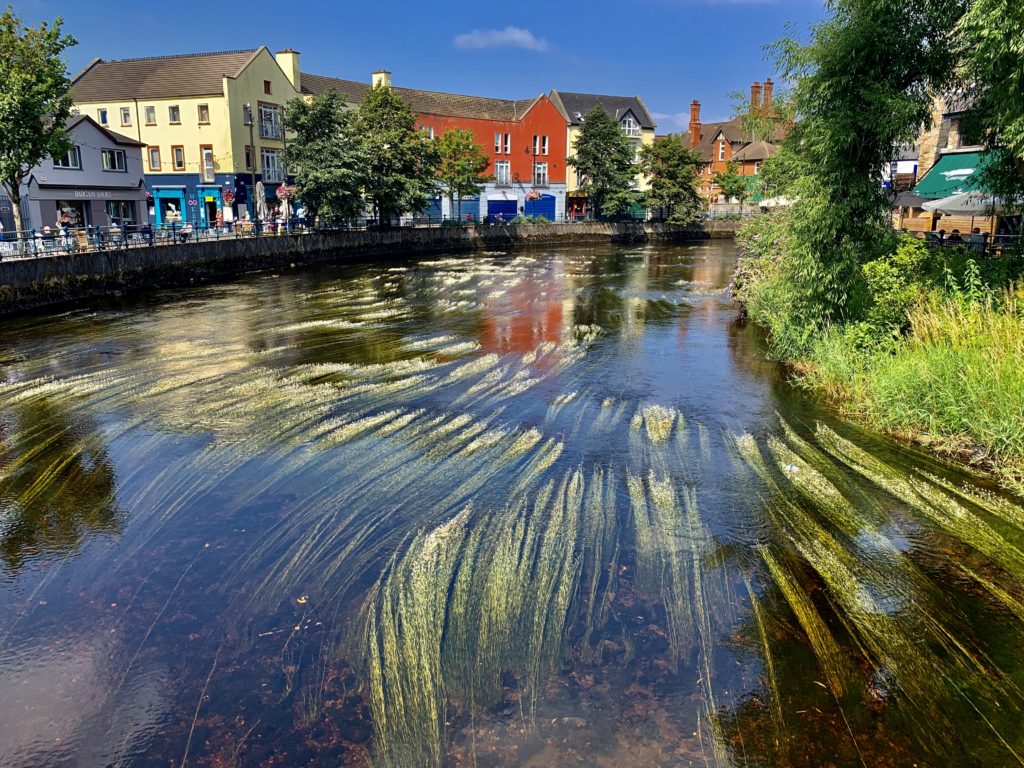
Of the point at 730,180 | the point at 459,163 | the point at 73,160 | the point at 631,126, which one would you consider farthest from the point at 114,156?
the point at 730,180

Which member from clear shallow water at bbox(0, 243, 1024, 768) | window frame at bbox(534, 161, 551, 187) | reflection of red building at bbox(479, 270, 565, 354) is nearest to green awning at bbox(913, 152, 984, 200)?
reflection of red building at bbox(479, 270, 565, 354)

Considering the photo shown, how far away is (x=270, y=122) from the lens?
167 ft

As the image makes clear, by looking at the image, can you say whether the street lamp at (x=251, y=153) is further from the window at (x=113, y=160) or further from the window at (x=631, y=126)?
the window at (x=631, y=126)

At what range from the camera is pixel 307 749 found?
528 cm

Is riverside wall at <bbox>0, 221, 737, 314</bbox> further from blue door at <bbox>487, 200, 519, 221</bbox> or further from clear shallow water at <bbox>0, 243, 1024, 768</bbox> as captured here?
blue door at <bbox>487, 200, 519, 221</bbox>

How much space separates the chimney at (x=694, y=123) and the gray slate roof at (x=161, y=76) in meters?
54.4

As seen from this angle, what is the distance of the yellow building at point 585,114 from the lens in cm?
7219

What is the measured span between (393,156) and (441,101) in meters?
23.8

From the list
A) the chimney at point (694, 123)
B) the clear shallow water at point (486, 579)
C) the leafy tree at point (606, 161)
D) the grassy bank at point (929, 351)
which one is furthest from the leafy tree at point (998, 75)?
the chimney at point (694, 123)

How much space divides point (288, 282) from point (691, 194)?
42337 millimetres

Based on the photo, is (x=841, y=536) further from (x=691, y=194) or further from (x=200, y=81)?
(x=691, y=194)

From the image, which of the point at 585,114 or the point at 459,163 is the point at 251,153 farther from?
the point at 585,114

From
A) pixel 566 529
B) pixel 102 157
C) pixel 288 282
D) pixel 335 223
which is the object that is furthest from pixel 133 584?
pixel 102 157

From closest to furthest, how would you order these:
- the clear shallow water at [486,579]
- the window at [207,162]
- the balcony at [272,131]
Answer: the clear shallow water at [486,579] < the window at [207,162] < the balcony at [272,131]
